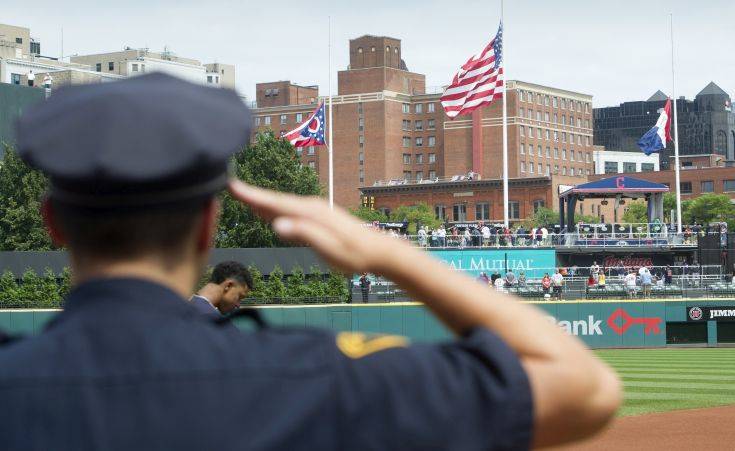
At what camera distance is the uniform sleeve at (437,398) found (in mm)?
1711

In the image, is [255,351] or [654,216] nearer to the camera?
[255,351]

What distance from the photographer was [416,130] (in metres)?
135

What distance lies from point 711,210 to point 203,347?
106 meters

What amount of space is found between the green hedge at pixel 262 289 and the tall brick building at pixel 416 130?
8952 cm

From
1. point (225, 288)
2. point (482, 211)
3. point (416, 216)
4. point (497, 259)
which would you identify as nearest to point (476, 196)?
point (482, 211)

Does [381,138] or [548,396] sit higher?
[381,138]

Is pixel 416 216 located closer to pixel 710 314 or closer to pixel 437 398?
pixel 710 314

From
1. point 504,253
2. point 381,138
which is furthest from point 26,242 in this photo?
point 381,138

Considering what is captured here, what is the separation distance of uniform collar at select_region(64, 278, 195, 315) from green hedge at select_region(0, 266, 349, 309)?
109 feet

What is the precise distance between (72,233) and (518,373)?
0.76 meters

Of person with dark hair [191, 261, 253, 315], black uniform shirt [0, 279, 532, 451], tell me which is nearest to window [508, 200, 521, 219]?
person with dark hair [191, 261, 253, 315]

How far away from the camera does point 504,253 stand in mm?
47312

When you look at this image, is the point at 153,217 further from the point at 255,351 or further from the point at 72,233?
the point at 255,351

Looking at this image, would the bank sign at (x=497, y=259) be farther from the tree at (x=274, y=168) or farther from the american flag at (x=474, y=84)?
the tree at (x=274, y=168)
